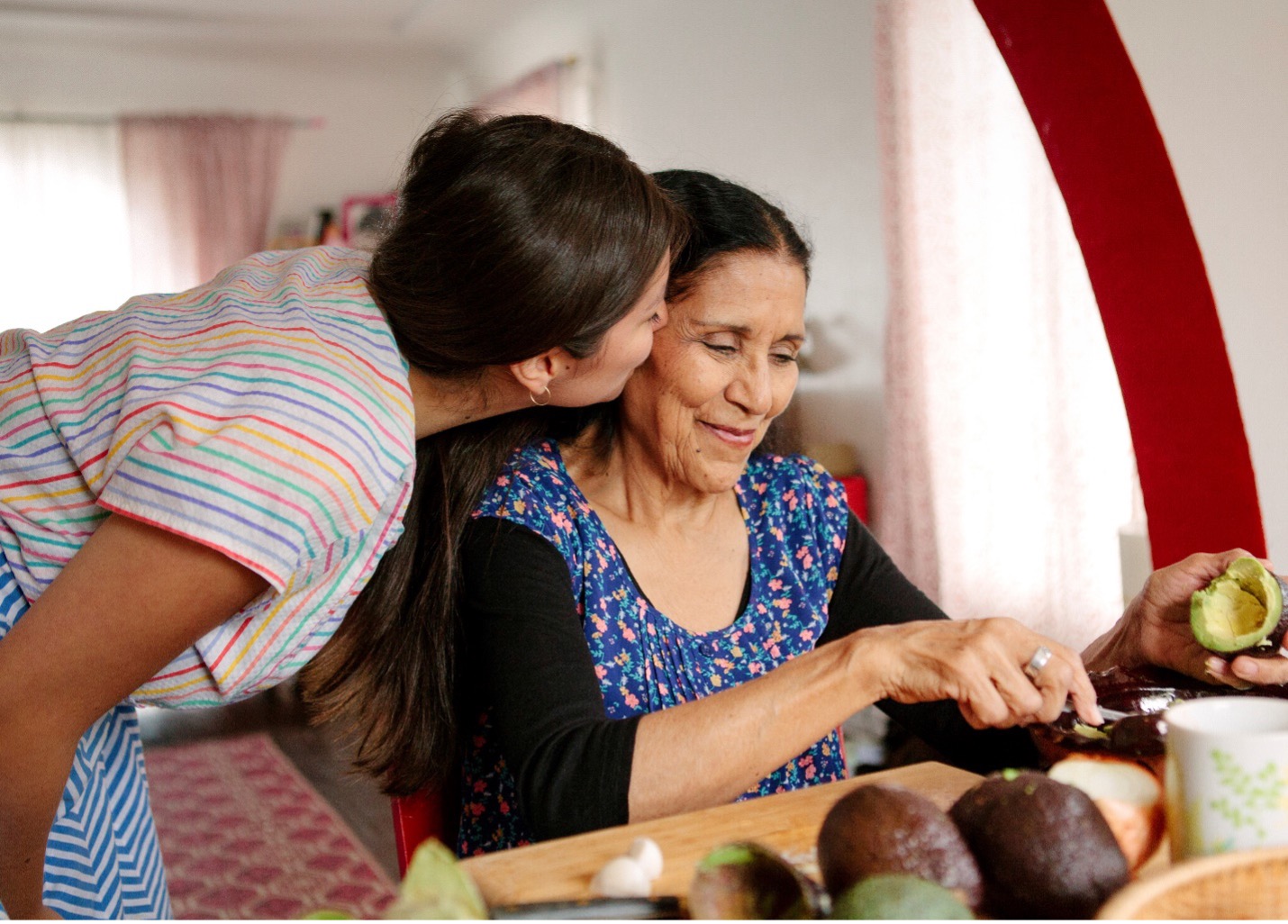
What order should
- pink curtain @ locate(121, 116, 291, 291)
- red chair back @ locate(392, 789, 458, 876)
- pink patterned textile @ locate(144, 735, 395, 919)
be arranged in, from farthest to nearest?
pink curtain @ locate(121, 116, 291, 291) < pink patterned textile @ locate(144, 735, 395, 919) < red chair back @ locate(392, 789, 458, 876)

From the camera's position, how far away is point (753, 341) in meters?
1.47

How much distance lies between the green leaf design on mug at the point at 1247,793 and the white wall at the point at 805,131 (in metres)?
3.17

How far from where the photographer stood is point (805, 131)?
456 cm

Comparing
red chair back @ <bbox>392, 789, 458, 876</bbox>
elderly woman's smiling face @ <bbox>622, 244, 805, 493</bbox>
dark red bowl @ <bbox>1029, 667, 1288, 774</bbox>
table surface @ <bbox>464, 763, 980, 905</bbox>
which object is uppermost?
elderly woman's smiling face @ <bbox>622, 244, 805, 493</bbox>

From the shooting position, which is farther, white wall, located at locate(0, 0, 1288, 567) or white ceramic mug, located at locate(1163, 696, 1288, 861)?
white wall, located at locate(0, 0, 1288, 567)

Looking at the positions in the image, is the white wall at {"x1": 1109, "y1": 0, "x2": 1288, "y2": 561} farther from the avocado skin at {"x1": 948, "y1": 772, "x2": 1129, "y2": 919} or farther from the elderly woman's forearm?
the avocado skin at {"x1": 948, "y1": 772, "x2": 1129, "y2": 919}

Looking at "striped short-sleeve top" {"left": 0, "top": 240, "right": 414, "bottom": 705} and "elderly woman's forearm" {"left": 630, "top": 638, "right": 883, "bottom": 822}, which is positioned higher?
"striped short-sleeve top" {"left": 0, "top": 240, "right": 414, "bottom": 705}

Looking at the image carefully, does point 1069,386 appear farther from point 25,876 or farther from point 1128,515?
point 25,876

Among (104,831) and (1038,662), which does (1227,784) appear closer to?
(1038,662)

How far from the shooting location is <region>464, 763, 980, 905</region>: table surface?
0.82 metres

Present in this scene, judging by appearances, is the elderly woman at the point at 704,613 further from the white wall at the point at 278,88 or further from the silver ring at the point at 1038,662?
the white wall at the point at 278,88

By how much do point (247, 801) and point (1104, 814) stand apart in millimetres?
3636

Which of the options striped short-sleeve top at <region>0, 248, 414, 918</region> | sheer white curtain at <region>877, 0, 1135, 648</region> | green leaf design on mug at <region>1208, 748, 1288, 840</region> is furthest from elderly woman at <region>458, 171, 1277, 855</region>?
sheer white curtain at <region>877, 0, 1135, 648</region>

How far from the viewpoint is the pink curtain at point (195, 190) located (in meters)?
7.38
